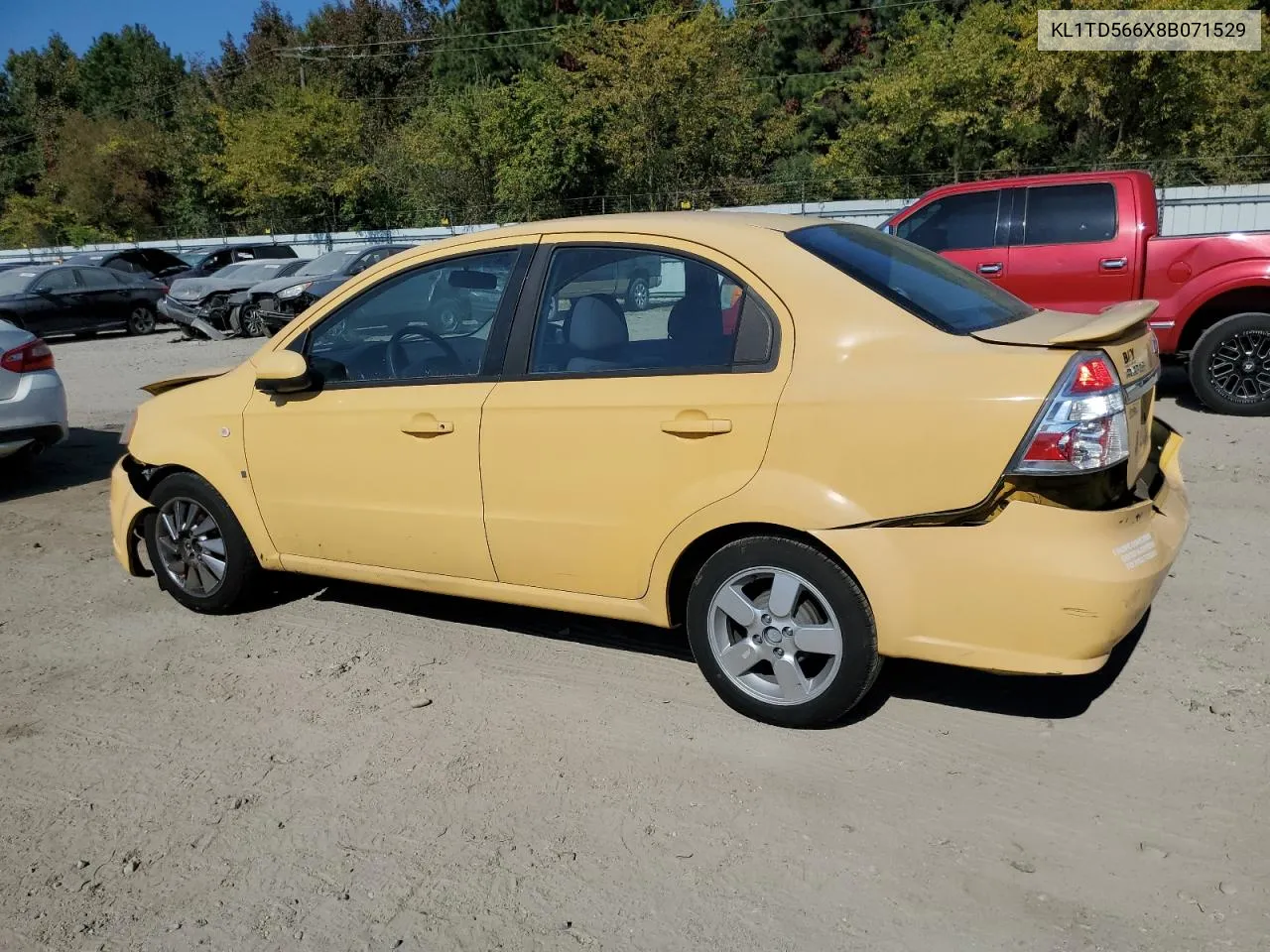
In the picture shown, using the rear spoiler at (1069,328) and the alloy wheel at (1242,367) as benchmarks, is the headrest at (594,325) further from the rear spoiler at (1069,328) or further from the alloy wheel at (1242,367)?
the alloy wheel at (1242,367)

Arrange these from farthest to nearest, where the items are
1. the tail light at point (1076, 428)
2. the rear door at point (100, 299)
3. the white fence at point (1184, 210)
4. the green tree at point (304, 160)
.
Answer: the green tree at point (304, 160), the white fence at point (1184, 210), the rear door at point (100, 299), the tail light at point (1076, 428)

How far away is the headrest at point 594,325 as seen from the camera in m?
3.91

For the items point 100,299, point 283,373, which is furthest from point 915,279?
point 100,299

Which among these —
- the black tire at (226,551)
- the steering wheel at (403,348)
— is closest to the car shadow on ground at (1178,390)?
the steering wheel at (403,348)

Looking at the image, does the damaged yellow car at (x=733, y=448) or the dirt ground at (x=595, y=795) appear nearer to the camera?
the dirt ground at (x=595, y=795)

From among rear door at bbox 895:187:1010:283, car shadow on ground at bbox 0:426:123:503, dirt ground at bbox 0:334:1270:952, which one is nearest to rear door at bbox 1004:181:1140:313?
rear door at bbox 895:187:1010:283

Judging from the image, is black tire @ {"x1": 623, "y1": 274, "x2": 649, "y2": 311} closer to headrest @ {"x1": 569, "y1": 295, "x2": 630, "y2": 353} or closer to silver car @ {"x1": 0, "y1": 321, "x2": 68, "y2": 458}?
headrest @ {"x1": 569, "y1": 295, "x2": 630, "y2": 353}

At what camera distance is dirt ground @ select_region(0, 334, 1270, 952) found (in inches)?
108

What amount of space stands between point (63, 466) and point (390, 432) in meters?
6.27

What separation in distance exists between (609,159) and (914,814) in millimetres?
35541

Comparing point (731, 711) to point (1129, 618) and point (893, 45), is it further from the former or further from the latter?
point (893, 45)

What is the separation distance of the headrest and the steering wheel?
57cm

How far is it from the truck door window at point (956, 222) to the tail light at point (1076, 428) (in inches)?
263

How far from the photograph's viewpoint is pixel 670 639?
14.9 ft
